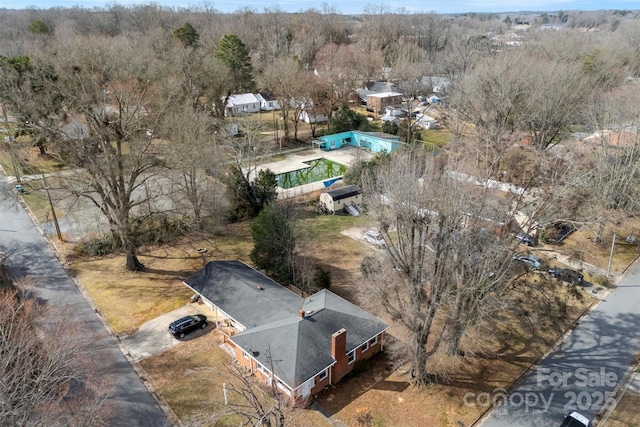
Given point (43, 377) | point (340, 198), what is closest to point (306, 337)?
point (43, 377)

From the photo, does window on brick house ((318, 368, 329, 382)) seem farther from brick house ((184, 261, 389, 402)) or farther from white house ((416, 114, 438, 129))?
white house ((416, 114, 438, 129))

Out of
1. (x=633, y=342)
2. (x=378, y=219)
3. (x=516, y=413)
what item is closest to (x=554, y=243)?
(x=633, y=342)

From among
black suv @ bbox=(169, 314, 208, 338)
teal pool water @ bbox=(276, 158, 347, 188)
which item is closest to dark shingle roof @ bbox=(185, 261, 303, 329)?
black suv @ bbox=(169, 314, 208, 338)

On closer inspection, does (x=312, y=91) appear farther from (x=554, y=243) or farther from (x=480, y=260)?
(x=480, y=260)

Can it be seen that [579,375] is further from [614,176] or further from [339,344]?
[614,176]

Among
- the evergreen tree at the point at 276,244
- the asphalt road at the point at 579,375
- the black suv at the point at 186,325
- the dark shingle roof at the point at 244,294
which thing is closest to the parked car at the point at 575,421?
the asphalt road at the point at 579,375
